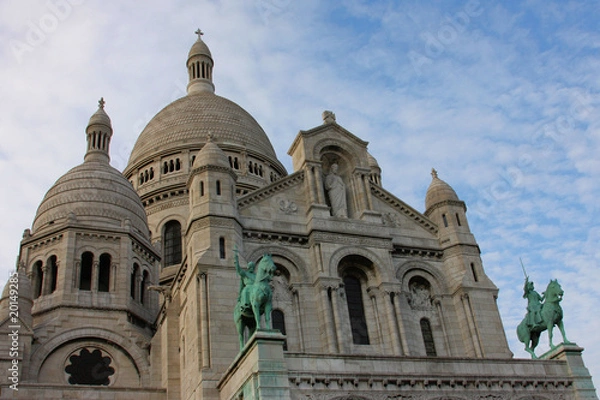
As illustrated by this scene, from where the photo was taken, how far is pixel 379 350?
28797 mm

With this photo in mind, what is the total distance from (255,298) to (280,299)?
7166 millimetres

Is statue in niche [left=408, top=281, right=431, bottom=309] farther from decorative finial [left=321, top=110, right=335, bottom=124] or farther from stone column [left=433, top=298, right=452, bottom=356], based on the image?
decorative finial [left=321, top=110, right=335, bottom=124]

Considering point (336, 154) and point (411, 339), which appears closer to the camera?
point (411, 339)

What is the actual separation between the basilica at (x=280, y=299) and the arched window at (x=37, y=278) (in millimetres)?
104

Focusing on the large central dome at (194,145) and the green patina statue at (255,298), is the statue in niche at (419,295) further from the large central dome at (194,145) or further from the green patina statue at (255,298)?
the large central dome at (194,145)

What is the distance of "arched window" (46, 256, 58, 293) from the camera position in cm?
3609

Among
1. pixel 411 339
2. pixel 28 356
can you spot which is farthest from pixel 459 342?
pixel 28 356

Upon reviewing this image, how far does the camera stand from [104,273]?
37469mm

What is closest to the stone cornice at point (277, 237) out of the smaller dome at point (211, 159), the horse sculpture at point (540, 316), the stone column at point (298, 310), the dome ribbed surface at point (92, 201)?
the stone column at point (298, 310)

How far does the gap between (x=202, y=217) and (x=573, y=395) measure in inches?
621

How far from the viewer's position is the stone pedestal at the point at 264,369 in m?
20.3

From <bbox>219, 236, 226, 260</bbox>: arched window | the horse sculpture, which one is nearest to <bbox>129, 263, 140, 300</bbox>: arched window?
<bbox>219, 236, 226, 260</bbox>: arched window

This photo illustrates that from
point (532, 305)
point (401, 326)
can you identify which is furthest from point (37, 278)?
point (532, 305)

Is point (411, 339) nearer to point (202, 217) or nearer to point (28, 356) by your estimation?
point (202, 217)
